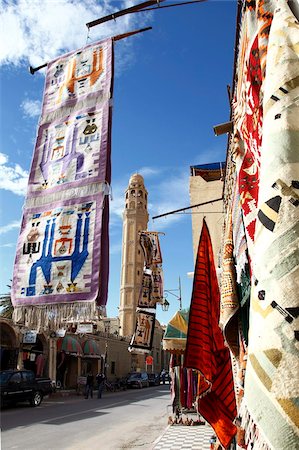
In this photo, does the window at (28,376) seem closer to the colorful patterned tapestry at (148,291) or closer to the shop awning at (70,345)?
the colorful patterned tapestry at (148,291)

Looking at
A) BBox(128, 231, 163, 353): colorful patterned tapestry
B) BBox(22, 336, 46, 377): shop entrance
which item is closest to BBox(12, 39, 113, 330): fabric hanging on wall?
BBox(128, 231, 163, 353): colorful patterned tapestry

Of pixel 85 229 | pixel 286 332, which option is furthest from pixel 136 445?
pixel 286 332

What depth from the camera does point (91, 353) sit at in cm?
3122

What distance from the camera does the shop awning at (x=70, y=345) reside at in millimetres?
25781

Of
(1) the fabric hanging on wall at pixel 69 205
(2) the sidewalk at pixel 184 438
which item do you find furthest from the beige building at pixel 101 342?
(2) the sidewalk at pixel 184 438

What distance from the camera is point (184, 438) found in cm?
886

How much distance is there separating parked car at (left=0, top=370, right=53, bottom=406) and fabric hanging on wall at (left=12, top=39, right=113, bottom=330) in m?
13.3

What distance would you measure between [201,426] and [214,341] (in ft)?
26.9

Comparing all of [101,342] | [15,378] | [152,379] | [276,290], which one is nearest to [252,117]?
[276,290]

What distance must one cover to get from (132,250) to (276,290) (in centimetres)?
5859

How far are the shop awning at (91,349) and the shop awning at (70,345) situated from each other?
185 cm

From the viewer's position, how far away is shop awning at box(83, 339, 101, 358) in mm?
30812

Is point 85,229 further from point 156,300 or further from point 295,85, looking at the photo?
point 156,300

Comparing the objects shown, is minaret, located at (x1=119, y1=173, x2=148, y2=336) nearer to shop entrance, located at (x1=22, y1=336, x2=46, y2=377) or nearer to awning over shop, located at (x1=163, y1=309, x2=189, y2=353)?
shop entrance, located at (x1=22, y1=336, x2=46, y2=377)
